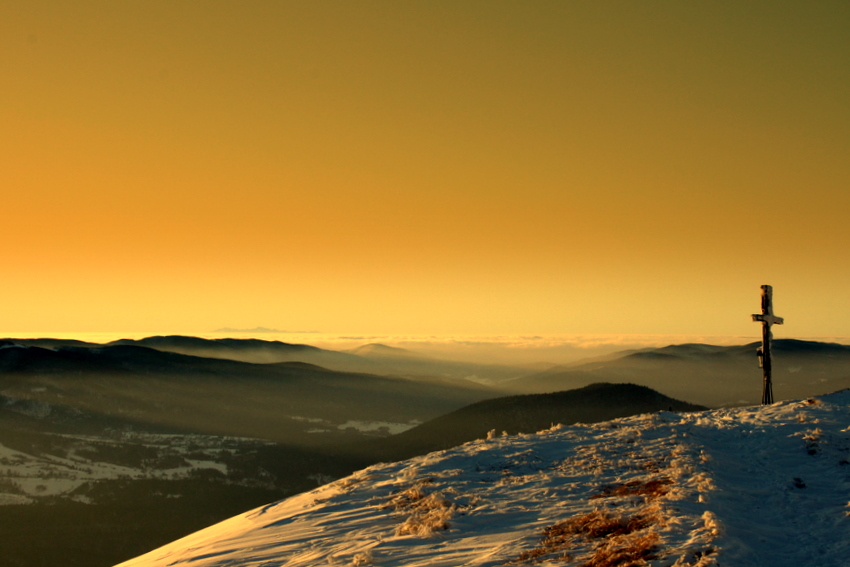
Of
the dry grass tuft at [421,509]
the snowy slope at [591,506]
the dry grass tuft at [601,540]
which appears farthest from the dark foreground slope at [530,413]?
the dry grass tuft at [601,540]

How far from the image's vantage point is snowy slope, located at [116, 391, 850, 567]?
11.0 meters

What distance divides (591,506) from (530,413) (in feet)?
266

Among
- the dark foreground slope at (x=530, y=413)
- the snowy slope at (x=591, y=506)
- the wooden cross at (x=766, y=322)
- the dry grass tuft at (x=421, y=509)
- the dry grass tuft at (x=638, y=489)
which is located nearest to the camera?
the snowy slope at (x=591, y=506)

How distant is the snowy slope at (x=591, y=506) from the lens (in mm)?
10969

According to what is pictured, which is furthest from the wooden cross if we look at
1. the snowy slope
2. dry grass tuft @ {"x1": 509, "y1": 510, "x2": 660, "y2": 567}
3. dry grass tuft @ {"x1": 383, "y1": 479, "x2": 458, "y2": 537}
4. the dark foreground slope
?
the dark foreground slope

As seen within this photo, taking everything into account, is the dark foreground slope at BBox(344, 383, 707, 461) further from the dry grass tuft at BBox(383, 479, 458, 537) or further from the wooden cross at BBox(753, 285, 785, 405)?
the dry grass tuft at BBox(383, 479, 458, 537)

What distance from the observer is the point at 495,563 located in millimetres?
11273

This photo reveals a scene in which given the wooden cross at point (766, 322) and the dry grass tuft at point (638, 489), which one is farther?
the wooden cross at point (766, 322)

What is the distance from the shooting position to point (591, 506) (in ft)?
45.0

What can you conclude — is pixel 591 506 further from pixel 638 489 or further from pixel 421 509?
pixel 421 509

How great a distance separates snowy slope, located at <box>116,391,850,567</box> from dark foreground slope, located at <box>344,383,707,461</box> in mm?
57495

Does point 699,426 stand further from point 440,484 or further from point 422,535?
point 422,535

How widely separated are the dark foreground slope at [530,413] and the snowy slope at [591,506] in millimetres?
57495

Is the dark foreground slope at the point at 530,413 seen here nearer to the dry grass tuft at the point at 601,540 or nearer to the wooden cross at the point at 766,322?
the wooden cross at the point at 766,322
